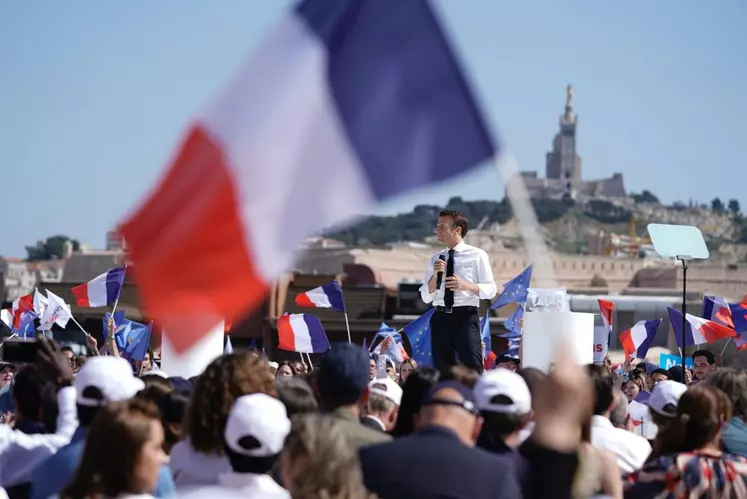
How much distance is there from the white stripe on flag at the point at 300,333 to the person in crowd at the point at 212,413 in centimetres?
1005

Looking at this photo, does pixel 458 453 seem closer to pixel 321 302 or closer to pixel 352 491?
pixel 352 491

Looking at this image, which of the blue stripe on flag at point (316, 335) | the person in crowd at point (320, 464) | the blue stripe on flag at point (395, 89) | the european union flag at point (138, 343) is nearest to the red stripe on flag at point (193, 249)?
the person in crowd at point (320, 464)

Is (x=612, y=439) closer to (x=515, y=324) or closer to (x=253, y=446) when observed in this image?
(x=253, y=446)

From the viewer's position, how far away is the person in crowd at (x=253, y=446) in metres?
4.85

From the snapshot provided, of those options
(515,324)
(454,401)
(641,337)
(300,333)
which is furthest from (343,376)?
(641,337)

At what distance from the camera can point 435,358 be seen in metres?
9.92

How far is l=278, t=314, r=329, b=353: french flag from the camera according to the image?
15.9 metres

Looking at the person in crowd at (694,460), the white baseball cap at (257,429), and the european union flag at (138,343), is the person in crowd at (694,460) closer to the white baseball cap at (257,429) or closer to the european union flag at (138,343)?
the white baseball cap at (257,429)

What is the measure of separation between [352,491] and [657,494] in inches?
71.6

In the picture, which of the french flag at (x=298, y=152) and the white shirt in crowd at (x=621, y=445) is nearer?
the french flag at (x=298, y=152)

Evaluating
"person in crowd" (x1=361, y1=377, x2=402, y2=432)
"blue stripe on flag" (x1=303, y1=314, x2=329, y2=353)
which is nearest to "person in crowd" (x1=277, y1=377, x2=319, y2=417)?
"person in crowd" (x1=361, y1=377, x2=402, y2=432)

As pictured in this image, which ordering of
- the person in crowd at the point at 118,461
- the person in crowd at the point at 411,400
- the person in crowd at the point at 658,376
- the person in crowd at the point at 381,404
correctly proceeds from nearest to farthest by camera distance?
the person in crowd at the point at 118,461 < the person in crowd at the point at 411,400 < the person in crowd at the point at 381,404 < the person in crowd at the point at 658,376

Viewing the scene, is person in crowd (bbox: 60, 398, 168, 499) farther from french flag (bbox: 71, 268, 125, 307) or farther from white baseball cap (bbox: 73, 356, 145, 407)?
french flag (bbox: 71, 268, 125, 307)

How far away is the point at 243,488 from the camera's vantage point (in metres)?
4.86
